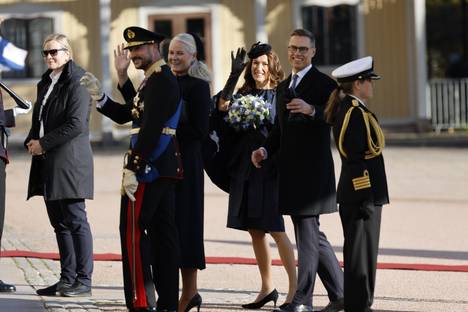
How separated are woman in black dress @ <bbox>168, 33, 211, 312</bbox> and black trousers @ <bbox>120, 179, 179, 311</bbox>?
1.12ft

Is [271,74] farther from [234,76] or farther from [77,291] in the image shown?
[77,291]

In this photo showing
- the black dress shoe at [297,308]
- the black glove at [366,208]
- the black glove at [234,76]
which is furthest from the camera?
the black glove at [234,76]

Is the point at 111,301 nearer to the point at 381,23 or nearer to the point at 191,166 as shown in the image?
the point at 191,166

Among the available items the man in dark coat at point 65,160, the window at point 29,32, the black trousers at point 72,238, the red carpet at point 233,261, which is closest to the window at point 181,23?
the window at point 29,32

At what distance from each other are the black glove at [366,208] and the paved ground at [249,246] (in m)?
1.09

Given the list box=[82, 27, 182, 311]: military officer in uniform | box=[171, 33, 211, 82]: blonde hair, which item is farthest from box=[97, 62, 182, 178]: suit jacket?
box=[171, 33, 211, 82]: blonde hair

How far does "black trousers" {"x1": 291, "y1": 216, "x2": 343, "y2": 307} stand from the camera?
8156 millimetres

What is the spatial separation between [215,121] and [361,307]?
1.91 metres

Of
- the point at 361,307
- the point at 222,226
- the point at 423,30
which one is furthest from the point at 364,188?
the point at 423,30

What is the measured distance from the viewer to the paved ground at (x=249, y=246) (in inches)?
348

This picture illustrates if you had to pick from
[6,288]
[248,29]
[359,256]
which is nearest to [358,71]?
[359,256]

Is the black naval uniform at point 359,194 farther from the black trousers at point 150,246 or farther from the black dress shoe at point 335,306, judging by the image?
the black trousers at point 150,246

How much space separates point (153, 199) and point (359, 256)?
130 cm

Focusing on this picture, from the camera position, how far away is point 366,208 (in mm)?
7598
